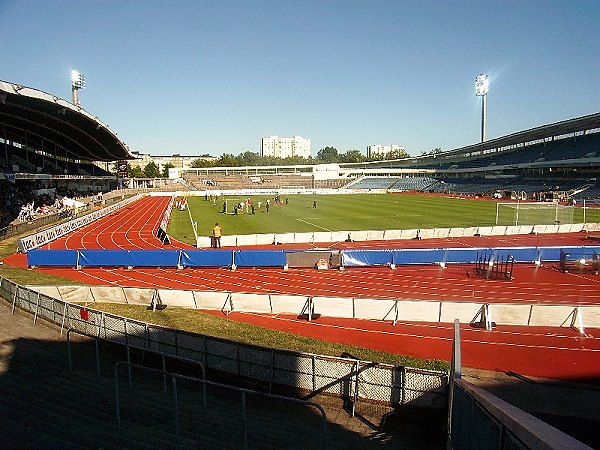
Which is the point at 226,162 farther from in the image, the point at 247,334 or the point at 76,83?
the point at 247,334

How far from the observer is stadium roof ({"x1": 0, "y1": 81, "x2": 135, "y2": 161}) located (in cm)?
3347

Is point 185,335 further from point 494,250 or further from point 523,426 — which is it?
point 494,250

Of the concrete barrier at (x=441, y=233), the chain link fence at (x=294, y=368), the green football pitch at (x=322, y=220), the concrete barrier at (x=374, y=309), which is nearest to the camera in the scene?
the chain link fence at (x=294, y=368)

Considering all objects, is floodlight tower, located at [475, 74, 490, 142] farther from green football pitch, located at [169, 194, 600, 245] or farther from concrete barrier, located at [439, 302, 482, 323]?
concrete barrier, located at [439, 302, 482, 323]

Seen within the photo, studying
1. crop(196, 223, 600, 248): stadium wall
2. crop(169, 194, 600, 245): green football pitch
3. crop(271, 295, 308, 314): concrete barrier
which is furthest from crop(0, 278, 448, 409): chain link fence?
crop(169, 194, 600, 245): green football pitch

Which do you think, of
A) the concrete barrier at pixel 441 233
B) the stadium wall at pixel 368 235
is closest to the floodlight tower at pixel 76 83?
the stadium wall at pixel 368 235

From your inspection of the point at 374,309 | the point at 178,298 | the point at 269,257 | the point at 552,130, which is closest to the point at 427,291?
the point at 374,309

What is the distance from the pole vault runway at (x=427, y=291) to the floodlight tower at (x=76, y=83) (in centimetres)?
4864

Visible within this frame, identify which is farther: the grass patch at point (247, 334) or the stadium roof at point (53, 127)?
the stadium roof at point (53, 127)

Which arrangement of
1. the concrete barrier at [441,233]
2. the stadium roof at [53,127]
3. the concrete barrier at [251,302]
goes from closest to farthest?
the concrete barrier at [251,302]
the concrete barrier at [441,233]
the stadium roof at [53,127]

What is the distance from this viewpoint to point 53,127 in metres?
49.5

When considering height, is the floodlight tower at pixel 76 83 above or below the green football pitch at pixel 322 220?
above

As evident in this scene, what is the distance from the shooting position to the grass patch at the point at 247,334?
12.0m

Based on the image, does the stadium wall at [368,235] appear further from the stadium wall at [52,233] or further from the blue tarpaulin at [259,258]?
the stadium wall at [52,233]
